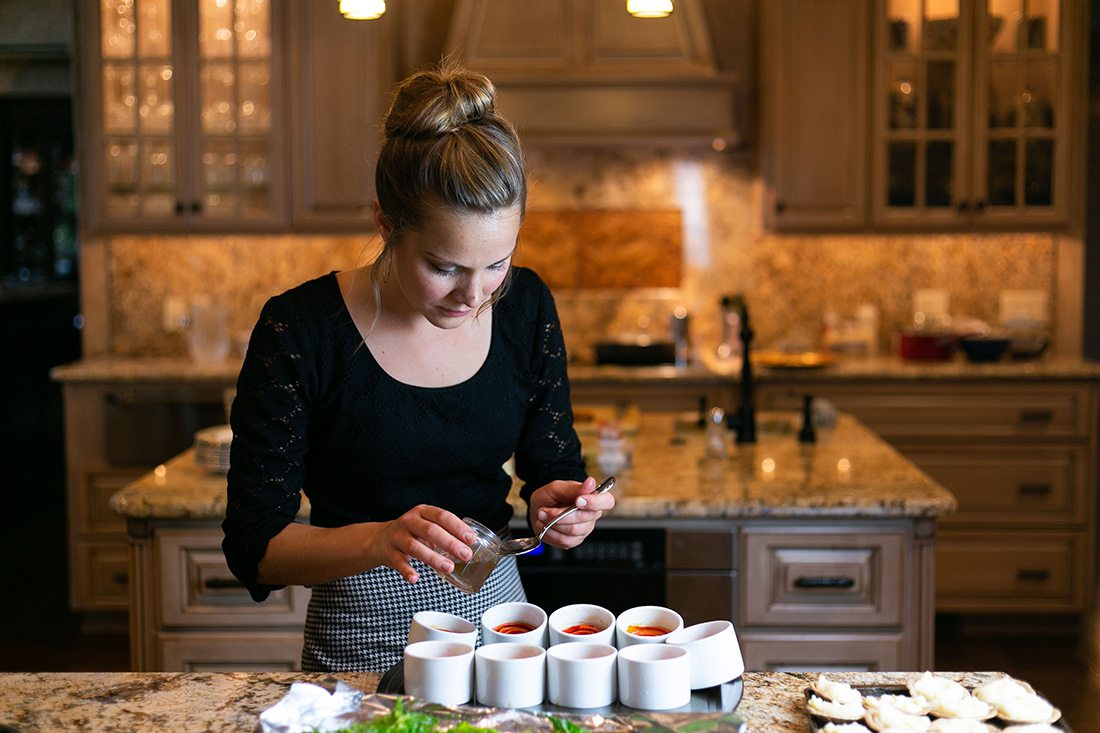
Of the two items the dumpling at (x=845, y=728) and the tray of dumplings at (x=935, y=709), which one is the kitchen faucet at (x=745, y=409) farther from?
the dumpling at (x=845, y=728)

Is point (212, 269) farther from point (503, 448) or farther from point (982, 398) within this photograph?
point (503, 448)

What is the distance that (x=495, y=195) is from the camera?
169cm

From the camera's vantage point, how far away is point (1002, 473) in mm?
4754

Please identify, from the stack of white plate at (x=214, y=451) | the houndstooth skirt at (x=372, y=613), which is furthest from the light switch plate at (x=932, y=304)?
the houndstooth skirt at (x=372, y=613)

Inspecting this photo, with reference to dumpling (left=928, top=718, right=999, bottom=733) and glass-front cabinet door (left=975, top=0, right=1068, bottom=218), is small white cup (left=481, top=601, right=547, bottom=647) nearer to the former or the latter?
dumpling (left=928, top=718, right=999, bottom=733)

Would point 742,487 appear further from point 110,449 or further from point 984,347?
point 110,449

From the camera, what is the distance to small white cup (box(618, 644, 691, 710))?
4.73 ft

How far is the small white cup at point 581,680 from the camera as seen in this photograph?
1453mm

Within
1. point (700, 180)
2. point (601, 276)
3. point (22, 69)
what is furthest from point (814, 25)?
point (22, 69)

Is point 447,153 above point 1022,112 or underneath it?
underneath

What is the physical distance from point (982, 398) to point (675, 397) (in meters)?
1.16

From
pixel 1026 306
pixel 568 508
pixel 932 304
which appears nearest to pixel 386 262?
pixel 568 508

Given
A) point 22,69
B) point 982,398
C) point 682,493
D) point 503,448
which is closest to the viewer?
point 503,448

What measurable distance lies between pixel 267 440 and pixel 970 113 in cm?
401
